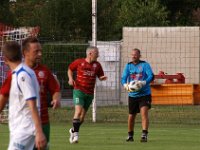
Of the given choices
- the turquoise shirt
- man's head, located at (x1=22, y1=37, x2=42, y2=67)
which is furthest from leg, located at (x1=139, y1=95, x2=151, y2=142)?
man's head, located at (x1=22, y1=37, x2=42, y2=67)

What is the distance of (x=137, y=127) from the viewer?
21.5m

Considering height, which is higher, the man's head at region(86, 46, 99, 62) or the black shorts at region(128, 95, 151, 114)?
the man's head at region(86, 46, 99, 62)

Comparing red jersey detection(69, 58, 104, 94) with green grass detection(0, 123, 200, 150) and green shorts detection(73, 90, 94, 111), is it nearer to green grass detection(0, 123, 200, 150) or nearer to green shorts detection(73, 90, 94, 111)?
green shorts detection(73, 90, 94, 111)

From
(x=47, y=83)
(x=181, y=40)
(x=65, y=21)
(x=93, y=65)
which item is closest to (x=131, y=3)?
(x=65, y=21)

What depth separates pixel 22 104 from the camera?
844cm

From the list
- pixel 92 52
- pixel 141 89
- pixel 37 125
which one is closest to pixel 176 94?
pixel 141 89

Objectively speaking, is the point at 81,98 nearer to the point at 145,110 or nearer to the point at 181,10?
the point at 145,110

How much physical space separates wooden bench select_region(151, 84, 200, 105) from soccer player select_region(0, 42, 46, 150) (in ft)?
67.8

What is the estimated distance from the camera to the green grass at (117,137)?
15281 mm

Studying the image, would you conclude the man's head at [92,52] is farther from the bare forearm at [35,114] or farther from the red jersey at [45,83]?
the bare forearm at [35,114]

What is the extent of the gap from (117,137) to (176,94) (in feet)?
38.9

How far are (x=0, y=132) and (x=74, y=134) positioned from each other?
11.2 ft

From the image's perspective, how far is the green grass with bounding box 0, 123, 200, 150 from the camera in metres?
15.3

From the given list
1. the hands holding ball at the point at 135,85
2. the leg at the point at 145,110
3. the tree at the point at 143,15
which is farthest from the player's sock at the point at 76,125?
the tree at the point at 143,15
